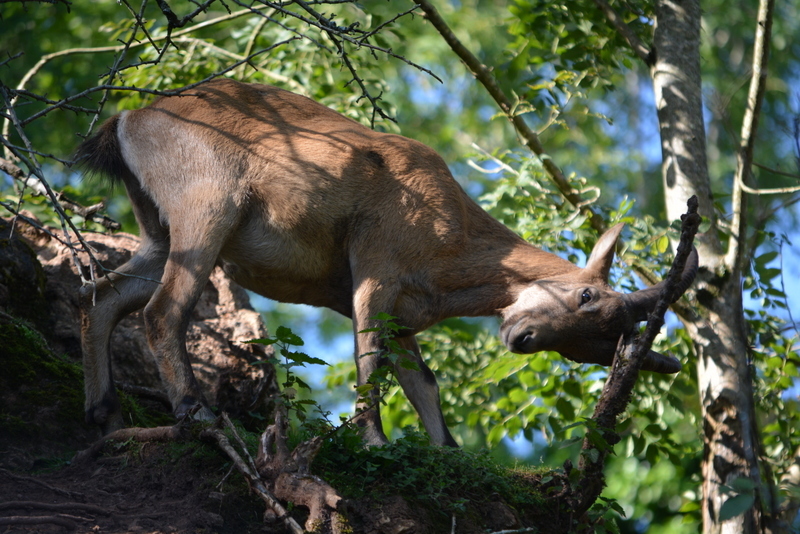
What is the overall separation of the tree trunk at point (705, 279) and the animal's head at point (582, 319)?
62 centimetres

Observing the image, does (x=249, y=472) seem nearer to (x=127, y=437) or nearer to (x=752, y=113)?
(x=127, y=437)

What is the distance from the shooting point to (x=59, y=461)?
4.67 metres

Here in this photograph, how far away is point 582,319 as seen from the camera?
572cm

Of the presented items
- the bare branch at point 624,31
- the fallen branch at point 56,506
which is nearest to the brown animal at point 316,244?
the fallen branch at point 56,506

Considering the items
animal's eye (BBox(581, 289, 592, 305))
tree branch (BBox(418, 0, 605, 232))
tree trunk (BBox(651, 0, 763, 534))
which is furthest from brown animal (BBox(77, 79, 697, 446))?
tree branch (BBox(418, 0, 605, 232))

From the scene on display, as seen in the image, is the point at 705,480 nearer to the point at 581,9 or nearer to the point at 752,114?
the point at 752,114

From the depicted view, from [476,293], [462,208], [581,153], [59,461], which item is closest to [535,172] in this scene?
[462,208]

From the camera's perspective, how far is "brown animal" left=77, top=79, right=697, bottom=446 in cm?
550

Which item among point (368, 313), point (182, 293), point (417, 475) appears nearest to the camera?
point (417, 475)

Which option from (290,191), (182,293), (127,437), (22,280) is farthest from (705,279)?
(22,280)

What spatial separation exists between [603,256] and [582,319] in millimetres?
584

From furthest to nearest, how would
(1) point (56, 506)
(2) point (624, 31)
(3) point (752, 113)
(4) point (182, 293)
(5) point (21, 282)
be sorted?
(2) point (624, 31) → (5) point (21, 282) → (3) point (752, 113) → (4) point (182, 293) → (1) point (56, 506)

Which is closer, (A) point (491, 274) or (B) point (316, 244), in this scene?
(B) point (316, 244)

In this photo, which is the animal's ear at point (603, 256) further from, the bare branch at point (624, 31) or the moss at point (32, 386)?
the moss at point (32, 386)
